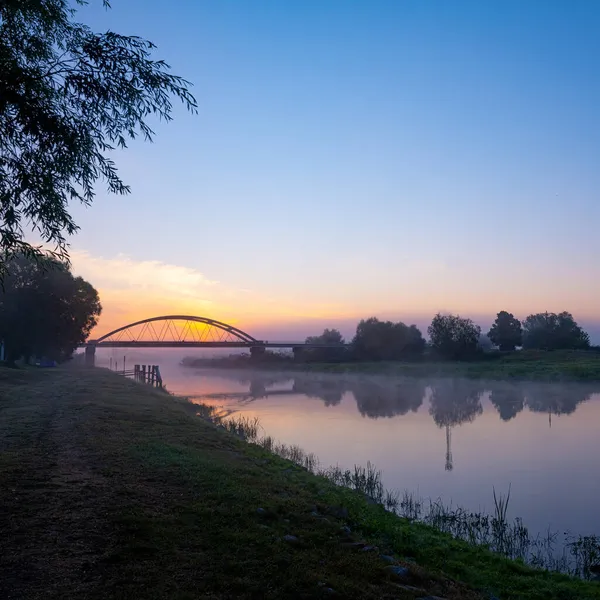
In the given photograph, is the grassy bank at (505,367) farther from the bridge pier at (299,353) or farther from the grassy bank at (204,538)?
the grassy bank at (204,538)

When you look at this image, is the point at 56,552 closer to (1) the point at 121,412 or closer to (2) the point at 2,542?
(2) the point at 2,542

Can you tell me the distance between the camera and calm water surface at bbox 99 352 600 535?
1227 cm

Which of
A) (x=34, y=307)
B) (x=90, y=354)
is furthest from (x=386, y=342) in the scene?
(x=34, y=307)

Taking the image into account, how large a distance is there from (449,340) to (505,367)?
15.8 meters

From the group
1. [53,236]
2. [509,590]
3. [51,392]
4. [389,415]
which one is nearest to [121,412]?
[51,392]

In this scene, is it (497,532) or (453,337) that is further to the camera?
(453,337)

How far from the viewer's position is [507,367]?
68812 millimetres

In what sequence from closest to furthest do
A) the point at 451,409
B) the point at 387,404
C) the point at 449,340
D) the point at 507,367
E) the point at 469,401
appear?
the point at 451,409 → the point at 387,404 → the point at 469,401 → the point at 507,367 → the point at 449,340

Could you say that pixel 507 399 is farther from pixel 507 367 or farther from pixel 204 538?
pixel 204 538

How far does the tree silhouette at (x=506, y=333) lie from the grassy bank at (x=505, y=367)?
11.5 meters

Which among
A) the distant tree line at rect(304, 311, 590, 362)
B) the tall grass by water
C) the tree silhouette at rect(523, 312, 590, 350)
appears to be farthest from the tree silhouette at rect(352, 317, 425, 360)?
the tall grass by water

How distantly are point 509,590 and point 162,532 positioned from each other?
4015 mm

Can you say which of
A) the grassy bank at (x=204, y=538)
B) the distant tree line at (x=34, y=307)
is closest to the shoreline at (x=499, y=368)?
the distant tree line at (x=34, y=307)

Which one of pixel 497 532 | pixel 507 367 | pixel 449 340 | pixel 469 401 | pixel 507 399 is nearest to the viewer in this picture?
pixel 497 532
